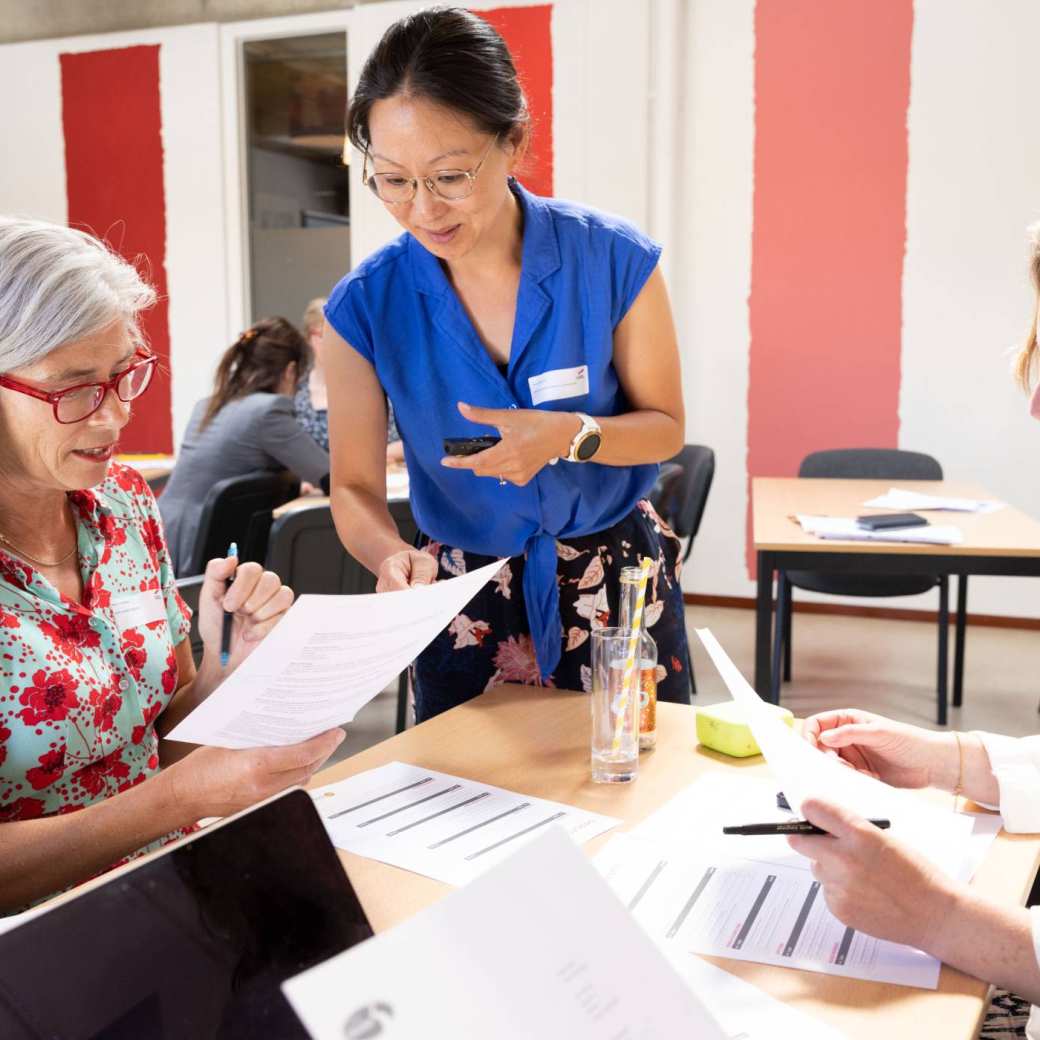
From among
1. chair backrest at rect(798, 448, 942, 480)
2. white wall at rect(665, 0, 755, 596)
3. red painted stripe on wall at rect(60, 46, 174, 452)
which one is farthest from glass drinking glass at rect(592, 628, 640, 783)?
red painted stripe on wall at rect(60, 46, 174, 452)

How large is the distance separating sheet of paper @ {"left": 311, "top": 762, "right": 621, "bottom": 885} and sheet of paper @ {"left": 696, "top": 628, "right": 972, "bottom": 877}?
0.75ft

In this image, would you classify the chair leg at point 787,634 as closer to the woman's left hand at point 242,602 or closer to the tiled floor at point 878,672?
the tiled floor at point 878,672

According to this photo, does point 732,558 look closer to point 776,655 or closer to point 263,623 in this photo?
point 776,655

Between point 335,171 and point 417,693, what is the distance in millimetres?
5096

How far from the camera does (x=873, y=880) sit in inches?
35.1

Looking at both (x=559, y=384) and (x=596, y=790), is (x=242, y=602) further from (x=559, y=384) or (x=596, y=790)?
(x=559, y=384)

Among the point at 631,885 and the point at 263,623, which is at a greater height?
the point at 263,623

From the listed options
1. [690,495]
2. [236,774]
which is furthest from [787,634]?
[236,774]

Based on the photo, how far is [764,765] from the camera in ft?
4.43

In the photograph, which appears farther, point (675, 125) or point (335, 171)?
point (335, 171)

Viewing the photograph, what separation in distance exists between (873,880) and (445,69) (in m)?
1.16

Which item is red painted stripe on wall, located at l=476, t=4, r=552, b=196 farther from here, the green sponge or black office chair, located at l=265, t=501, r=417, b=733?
the green sponge

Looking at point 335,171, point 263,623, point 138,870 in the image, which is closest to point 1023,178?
point 335,171

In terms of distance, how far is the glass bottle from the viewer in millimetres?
1332
